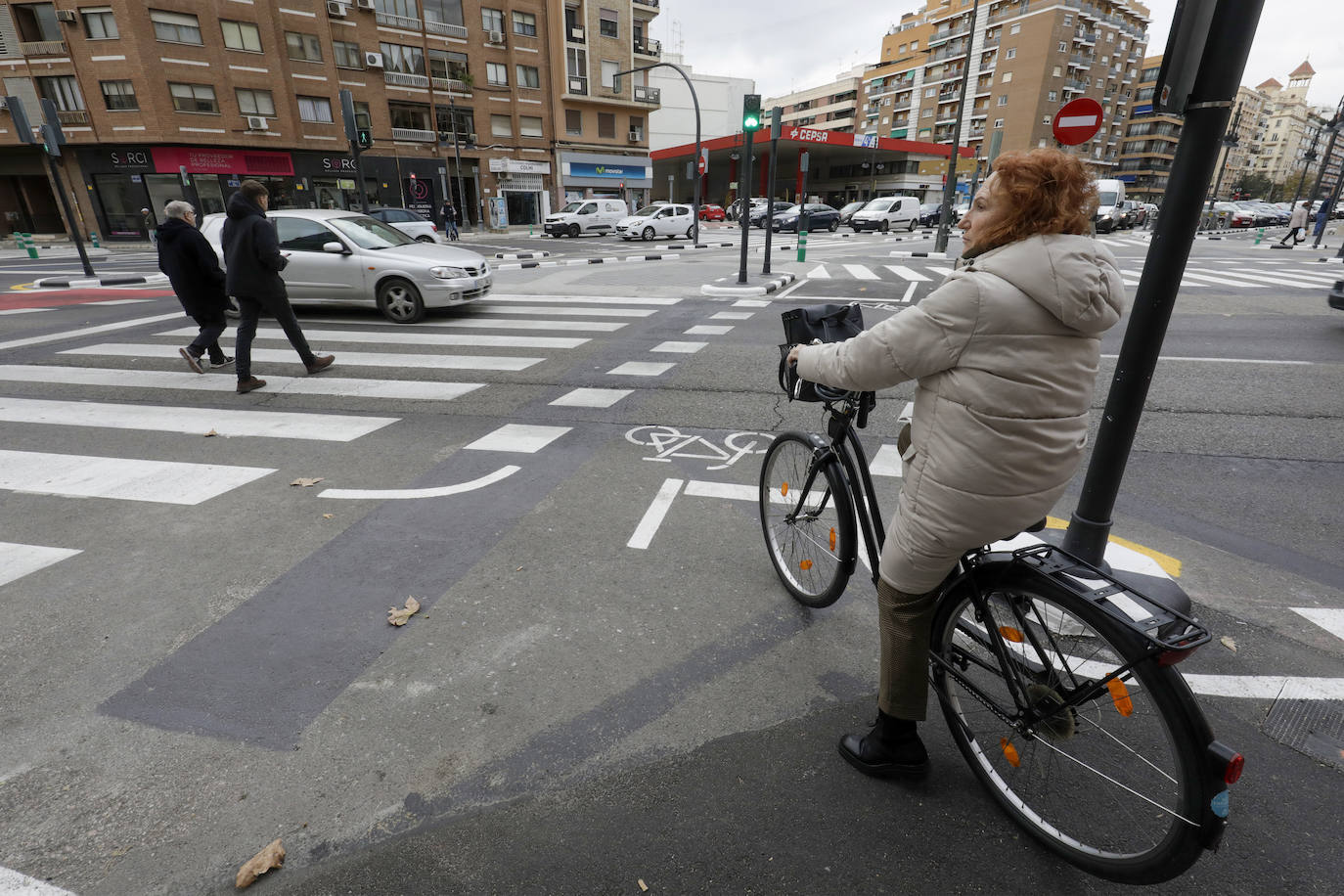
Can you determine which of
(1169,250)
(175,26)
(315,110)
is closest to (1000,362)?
(1169,250)

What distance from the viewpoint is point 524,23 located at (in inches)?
1716

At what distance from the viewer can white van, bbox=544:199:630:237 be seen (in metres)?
33.2

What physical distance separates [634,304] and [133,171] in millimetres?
35235

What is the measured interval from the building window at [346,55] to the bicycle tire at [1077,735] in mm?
46339

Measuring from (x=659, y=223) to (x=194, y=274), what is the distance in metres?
26.2

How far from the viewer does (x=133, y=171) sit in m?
33.1

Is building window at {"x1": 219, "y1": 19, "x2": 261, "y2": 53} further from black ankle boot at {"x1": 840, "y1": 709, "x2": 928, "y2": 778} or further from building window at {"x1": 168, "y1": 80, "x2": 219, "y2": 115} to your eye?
black ankle boot at {"x1": 840, "y1": 709, "x2": 928, "y2": 778}

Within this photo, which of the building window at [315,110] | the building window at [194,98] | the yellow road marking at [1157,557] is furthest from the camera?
the building window at [315,110]

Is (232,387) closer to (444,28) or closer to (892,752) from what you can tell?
(892,752)

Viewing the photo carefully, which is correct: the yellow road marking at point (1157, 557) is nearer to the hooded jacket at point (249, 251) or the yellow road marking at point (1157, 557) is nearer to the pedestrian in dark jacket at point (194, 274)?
the hooded jacket at point (249, 251)

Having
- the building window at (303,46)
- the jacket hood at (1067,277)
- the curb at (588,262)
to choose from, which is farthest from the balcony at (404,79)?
the jacket hood at (1067,277)

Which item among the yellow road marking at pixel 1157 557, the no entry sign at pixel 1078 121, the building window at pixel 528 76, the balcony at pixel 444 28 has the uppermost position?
the balcony at pixel 444 28

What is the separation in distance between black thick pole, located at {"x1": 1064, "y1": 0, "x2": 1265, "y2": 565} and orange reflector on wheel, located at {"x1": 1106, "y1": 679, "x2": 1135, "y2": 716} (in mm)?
1349

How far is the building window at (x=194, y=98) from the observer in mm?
32594
